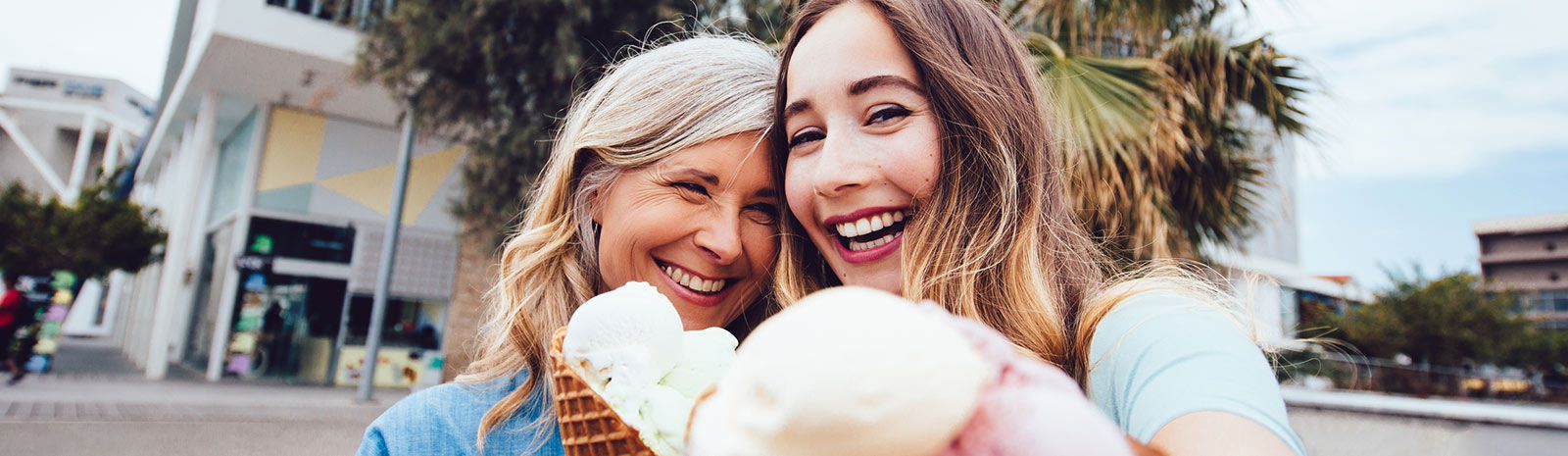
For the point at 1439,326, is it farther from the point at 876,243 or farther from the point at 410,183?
the point at 876,243

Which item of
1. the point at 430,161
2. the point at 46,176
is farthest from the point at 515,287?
the point at 46,176

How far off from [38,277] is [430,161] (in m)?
6.41

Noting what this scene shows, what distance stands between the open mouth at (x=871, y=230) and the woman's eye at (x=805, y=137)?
16 cm

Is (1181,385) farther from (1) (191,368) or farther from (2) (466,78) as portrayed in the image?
(1) (191,368)

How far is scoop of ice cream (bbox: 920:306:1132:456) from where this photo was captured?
518 millimetres

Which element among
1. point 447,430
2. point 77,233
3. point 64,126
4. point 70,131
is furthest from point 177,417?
point 70,131

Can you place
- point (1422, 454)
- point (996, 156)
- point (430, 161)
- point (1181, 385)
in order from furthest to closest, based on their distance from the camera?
point (430, 161), point (1422, 454), point (996, 156), point (1181, 385)

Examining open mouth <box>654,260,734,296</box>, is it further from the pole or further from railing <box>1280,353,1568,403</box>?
railing <box>1280,353,1568,403</box>

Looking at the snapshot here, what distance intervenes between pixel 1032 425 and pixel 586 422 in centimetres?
63

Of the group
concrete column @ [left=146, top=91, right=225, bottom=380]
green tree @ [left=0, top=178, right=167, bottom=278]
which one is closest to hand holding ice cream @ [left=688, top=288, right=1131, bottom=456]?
concrete column @ [left=146, top=91, right=225, bottom=380]

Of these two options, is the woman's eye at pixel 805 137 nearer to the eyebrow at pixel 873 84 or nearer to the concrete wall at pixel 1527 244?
the eyebrow at pixel 873 84

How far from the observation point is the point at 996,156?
57.7 inches

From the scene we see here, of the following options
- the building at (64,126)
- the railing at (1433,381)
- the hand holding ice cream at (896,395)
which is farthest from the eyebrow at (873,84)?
the building at (64,126)

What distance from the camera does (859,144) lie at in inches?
53.0
